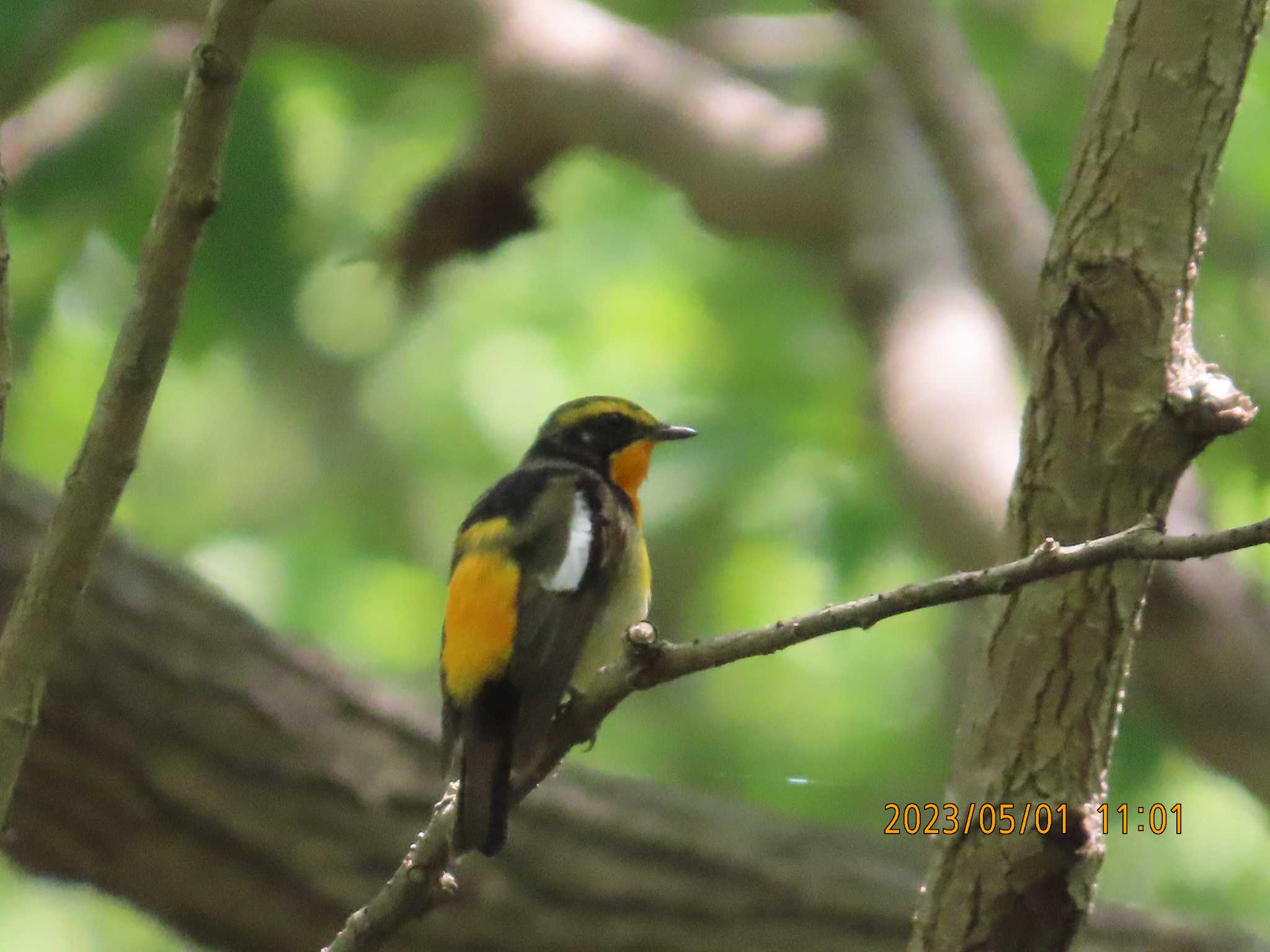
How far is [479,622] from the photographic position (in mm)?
3805

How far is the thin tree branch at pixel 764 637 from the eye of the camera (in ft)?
6.65

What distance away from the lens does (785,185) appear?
18.3ft

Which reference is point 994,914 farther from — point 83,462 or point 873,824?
point 873,824

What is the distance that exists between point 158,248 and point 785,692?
22.6 ft

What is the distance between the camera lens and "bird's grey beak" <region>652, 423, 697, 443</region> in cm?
502

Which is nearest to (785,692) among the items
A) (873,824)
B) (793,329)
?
(873,824)

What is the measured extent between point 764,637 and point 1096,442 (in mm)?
949

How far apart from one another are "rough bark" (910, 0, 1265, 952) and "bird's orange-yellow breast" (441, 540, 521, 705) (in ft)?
4.13

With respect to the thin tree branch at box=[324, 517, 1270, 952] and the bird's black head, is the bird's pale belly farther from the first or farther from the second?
the thin tree branch at box=[324, 517, 1270, 952]

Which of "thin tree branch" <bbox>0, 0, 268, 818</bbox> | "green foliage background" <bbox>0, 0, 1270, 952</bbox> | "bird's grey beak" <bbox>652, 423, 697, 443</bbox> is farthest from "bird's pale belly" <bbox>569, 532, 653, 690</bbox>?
"thin tree branch" <bbox>0, 0, 268, 818</bbox>

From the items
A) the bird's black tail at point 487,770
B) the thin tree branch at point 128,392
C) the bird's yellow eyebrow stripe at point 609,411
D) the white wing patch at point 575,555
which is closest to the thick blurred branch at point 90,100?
the bird's yellow eyebrow stripe at point 609,411

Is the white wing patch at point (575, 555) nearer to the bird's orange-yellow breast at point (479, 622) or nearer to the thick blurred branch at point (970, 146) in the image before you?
the bird's orange-yellow breast at point (479, 622)
